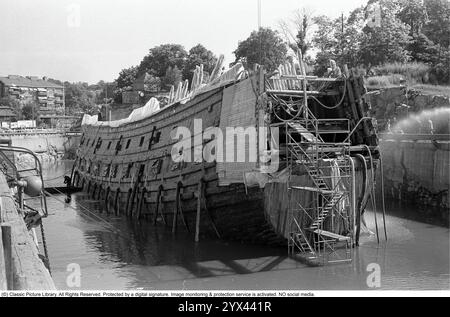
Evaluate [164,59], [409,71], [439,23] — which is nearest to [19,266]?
[409,71]

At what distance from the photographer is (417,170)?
21188 millimetres

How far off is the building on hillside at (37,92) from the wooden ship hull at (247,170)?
248ft

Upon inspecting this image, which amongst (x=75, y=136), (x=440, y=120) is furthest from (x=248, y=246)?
(x=75, y=136)

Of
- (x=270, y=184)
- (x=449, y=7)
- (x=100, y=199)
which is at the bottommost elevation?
(x=100, y=199)

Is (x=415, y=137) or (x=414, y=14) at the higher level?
(x=414, y=14)

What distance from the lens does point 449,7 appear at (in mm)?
37219

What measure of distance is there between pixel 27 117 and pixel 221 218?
256ft

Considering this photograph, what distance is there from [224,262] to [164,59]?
54540 mm

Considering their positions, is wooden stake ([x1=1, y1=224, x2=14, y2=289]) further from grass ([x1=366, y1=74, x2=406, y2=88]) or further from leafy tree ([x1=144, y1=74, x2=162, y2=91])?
leafy tree ([x1=144, y1=74, x2=162, y2=91])

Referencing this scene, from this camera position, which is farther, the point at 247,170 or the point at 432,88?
the point at 432,88

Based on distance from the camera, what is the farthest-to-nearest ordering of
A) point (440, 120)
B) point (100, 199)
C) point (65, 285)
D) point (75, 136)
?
point (75, 136)
point (440, 120)
point (100, 199)
point (65, 285)

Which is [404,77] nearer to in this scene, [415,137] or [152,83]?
[415,137]

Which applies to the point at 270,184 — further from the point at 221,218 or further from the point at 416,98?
the point at 416,98
